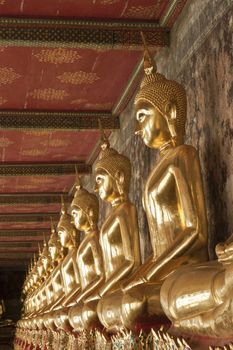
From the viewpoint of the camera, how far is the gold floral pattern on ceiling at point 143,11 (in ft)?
13.5

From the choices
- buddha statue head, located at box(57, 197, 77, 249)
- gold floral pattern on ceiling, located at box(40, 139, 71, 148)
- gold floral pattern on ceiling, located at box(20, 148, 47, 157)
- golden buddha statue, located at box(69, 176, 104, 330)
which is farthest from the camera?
gold floral pattern on ceiling, located at box(20, 148, 47, 157)

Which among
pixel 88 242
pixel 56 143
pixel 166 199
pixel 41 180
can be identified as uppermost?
pixel 41 180

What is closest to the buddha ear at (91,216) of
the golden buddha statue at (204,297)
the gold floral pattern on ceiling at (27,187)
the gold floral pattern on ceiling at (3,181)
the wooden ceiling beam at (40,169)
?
the wooden ceiling beam at (40,169)

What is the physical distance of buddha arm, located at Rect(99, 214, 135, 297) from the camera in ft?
13.9

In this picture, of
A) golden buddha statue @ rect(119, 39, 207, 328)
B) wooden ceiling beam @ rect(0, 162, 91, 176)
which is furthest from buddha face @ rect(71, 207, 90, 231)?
wooden ceiling beam @ rect(0, 162, 91, 176)

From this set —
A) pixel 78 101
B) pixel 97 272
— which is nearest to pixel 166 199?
pixel 97 272

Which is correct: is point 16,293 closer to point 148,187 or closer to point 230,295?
point 148,187

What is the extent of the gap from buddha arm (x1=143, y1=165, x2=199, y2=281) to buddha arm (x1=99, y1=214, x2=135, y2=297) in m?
0.89

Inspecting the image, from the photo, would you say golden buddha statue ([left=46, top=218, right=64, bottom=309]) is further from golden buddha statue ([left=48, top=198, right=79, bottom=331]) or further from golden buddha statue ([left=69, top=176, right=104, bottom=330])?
golden buddha statue ([left=69, top=176, right=104, bottom=330])

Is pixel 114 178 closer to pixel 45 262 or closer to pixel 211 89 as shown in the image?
pixel 211 89

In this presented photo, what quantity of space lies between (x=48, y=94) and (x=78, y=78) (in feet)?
1.46

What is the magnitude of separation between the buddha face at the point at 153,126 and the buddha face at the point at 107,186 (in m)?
1.00

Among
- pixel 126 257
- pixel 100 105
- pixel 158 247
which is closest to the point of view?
pixel 158 247

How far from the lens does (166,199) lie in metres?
3.51
